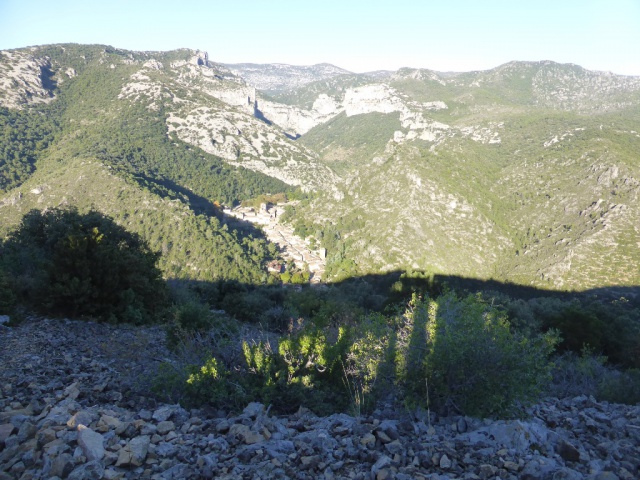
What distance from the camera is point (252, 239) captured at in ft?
246

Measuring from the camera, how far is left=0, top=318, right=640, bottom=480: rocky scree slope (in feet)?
11.0

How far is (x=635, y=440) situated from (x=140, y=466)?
5.88 m

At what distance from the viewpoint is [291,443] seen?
3830 mm

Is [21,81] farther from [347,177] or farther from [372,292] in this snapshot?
[372,292]

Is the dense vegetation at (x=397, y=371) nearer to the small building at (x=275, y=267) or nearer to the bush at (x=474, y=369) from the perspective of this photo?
the bush at (x=474, y=369)

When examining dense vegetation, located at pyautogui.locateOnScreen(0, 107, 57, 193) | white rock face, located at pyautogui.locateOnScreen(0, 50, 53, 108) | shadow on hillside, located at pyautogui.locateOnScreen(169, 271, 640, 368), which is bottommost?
shadow on hillside, located at pyautogui.locateOnScreen(169, 271, 640, 368)

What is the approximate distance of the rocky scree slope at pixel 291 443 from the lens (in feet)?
11.0

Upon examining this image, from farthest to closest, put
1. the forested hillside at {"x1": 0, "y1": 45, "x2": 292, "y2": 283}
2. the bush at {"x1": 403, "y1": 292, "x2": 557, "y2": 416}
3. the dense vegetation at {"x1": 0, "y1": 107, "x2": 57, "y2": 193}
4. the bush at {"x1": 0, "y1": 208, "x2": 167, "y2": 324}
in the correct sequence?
the dense vegetation at {"x1": 0, "y1": 107, "x2": 57, "y2": 193} → the forested hillside at {"x1": 0, "y1": 45, "x2": 292, "y2": 283} → the bush at {"x1": 0, "y1": 208, "x2": 167, "y2": 324} → the bush at {"x1": 403, "y1": 292, "x2": 557, "y2": 416}

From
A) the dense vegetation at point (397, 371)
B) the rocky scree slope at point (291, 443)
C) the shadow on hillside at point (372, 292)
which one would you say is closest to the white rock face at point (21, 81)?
the shadow on hillside at point (372, 292)

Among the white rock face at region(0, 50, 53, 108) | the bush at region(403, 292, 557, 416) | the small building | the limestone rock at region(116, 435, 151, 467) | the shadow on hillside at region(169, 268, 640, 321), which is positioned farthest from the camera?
the white rock face at region(0, 50, 53, 108)

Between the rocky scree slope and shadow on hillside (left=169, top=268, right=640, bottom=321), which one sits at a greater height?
the rocky scree slope

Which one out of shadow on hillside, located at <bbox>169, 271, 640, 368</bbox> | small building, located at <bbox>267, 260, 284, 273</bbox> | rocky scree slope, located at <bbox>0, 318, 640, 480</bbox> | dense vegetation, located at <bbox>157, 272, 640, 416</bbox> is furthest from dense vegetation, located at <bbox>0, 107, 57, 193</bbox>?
rocky scree slope, located at <bbox>0, 318, 640, 480</bbox>

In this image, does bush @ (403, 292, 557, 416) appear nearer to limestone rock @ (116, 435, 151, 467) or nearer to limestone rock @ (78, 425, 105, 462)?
limestone rock @ (116, 435, 151, 467)

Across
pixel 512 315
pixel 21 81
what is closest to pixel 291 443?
pixel 512 315
